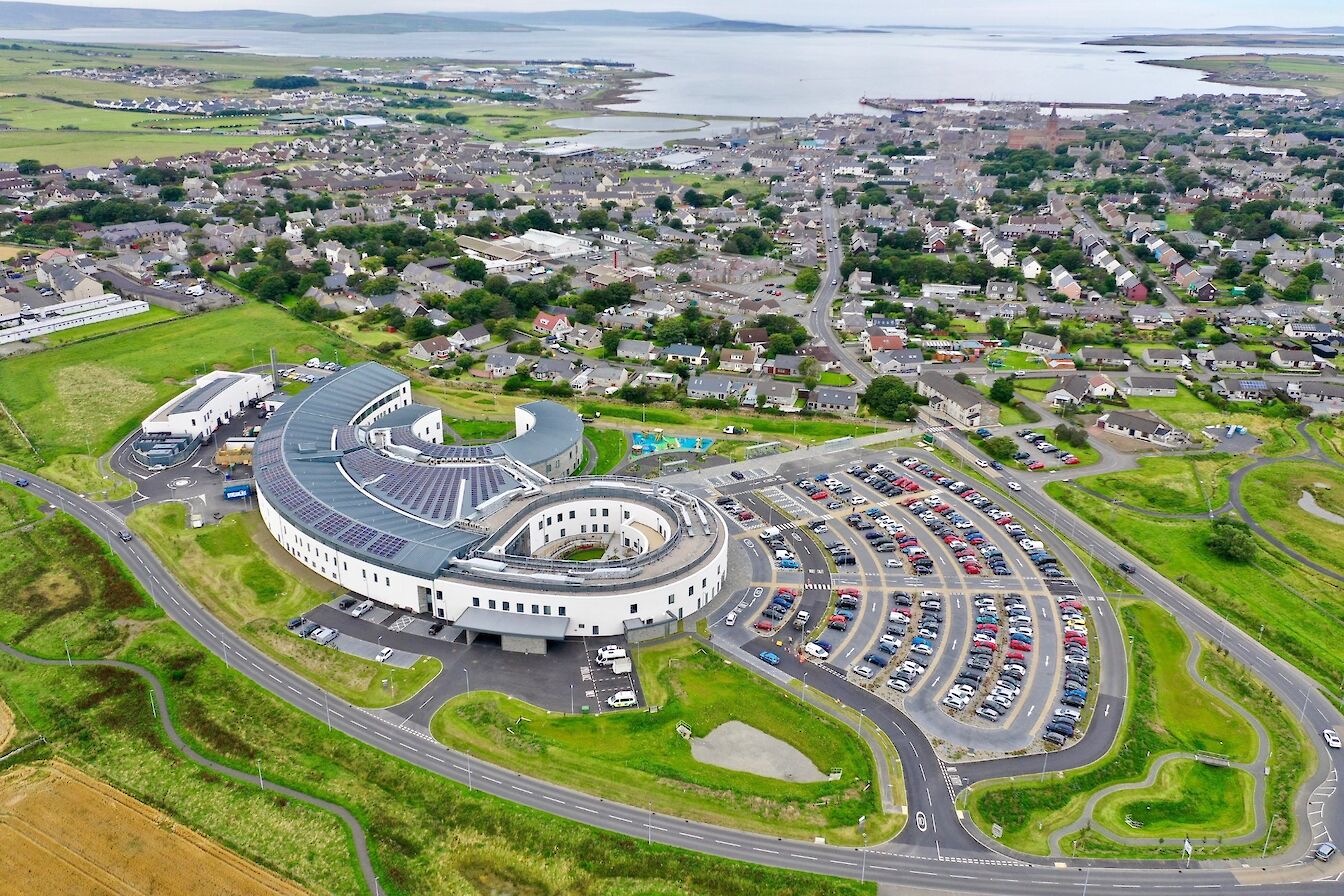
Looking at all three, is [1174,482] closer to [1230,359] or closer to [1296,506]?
[1296,506]

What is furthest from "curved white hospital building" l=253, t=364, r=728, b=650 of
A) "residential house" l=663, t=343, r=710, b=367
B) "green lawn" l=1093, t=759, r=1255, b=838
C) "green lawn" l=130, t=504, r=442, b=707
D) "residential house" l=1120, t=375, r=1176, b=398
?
"residential house" l=1120, t=375, r=1176, b=398

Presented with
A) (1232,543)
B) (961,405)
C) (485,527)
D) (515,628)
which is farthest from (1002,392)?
(515,628)

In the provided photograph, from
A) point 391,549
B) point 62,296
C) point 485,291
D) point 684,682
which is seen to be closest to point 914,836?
point 684,682

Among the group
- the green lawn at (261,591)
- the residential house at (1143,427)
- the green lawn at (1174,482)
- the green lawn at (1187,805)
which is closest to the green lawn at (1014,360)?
the residential house at (1143,427)

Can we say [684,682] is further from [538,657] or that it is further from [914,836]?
[914,836]

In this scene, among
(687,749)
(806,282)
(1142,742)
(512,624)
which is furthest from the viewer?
(806,282)

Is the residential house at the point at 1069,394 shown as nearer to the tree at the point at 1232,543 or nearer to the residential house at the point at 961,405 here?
the residential house at the point at 961,405

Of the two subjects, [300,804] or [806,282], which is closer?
[300,804]

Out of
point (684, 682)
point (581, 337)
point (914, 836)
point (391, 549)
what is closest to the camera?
point (914, 836)
